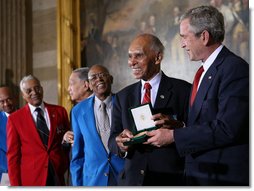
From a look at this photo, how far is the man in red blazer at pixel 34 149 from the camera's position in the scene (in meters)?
5.04

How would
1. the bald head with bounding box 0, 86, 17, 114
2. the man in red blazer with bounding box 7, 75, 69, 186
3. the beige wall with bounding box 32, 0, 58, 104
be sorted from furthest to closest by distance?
the beige wall with bounding box 32, 0, 58, 104
the bald head with bounding box 0, 86, 17, 114
the man in red blazer with bounding box 7, 75, 69, 186

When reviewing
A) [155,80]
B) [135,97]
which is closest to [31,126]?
[135,97]

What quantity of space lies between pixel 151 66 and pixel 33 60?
9.12 ft

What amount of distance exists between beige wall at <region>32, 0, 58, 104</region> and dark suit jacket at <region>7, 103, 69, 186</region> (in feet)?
3.46

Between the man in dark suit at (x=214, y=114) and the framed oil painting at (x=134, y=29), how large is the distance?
1681 mm

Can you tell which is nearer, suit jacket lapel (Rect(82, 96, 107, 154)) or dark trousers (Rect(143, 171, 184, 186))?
dark trousers (Rect(143, 171, 184, 186))

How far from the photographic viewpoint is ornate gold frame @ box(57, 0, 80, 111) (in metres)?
6.67

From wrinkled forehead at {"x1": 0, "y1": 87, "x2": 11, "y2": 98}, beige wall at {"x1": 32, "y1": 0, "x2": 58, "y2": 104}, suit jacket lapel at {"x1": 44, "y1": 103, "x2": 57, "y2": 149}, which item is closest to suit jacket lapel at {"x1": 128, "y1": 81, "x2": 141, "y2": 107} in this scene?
suit jacket lapel at {"x1": 44, "y1": 103, "x2": 57, "y2": 149}

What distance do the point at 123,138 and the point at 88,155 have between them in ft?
3.21

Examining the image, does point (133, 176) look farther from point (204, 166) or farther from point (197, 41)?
point (197, 41)

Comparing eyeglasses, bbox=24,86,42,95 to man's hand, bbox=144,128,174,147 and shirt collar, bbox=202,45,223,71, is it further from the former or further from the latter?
shirt collar, bbox=202,45,223,71

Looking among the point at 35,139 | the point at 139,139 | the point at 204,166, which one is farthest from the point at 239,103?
the point at 35,139

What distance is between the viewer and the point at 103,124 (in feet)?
15.3

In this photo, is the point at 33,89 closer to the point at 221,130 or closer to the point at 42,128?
the point at 42,128
